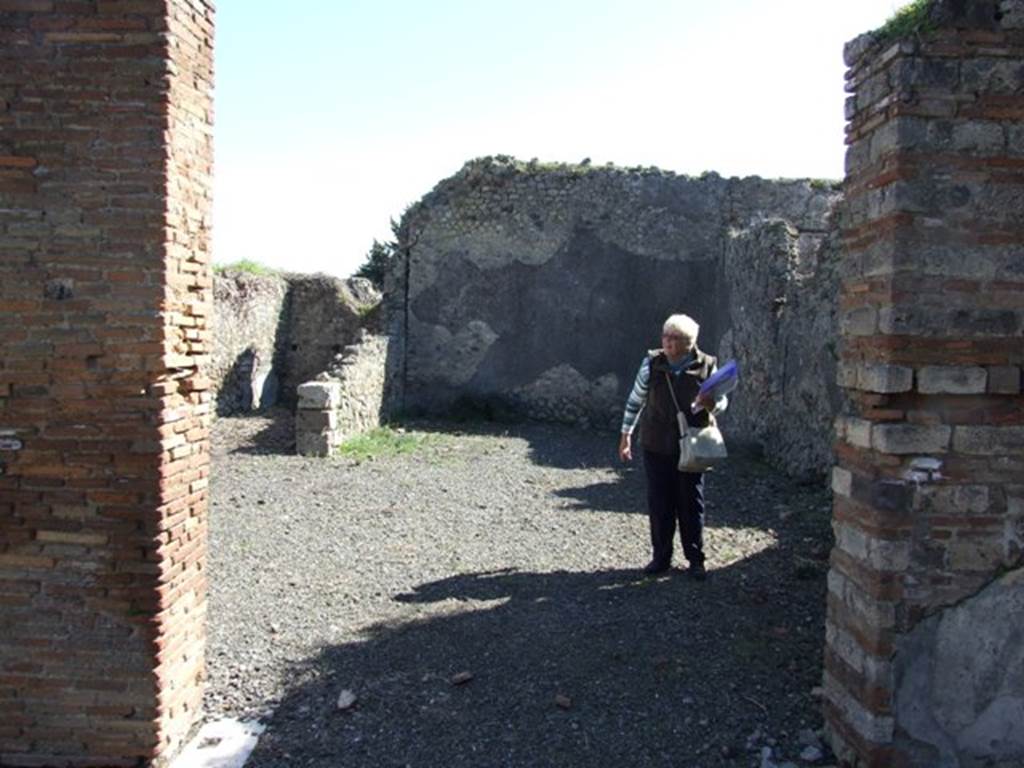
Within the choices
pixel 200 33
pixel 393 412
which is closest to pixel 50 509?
pixel 200 33

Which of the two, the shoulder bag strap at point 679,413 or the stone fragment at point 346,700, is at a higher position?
the shoulder bag strap at point 679,413

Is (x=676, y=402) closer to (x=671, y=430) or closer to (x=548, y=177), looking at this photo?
(x=671, y=430)

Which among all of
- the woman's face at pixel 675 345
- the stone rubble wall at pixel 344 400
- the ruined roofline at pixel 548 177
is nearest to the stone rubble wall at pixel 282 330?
the stone rubble wall at pixel 344 400

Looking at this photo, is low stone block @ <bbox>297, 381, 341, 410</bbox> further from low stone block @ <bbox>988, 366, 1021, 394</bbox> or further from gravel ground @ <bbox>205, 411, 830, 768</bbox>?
low stone block @ <bbox>988, 366, 1021, 394</bbox>

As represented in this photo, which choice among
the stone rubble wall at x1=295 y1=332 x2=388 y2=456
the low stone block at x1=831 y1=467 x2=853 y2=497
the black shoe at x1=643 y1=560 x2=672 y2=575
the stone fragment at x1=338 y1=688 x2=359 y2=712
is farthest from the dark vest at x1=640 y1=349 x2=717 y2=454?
the stone rubble wall at x1=295 y1=332 x2=388 y2=456

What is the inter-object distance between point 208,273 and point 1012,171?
11.3ft

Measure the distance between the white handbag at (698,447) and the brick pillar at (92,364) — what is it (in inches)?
127

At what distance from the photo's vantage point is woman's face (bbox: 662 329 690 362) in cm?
594

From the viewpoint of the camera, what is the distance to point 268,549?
718 cm

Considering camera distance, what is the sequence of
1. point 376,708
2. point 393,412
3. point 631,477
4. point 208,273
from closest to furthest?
1. point 208,273
2. point 376,708
3. point 631,477
4. point 393,412

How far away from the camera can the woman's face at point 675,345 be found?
5941mm

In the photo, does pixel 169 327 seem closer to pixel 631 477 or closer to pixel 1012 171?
pixel 1012 171

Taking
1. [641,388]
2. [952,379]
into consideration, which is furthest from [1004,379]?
[641,388]

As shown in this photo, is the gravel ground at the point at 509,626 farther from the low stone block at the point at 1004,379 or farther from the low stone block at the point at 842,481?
the low stone block at the point at 1004,379
